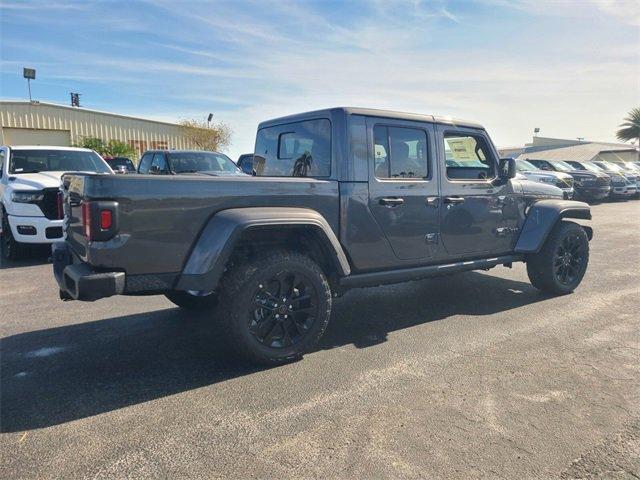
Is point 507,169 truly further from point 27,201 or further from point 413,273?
point 27,201

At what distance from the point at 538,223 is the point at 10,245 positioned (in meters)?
7.60

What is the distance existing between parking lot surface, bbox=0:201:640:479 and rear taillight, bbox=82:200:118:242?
106 cm

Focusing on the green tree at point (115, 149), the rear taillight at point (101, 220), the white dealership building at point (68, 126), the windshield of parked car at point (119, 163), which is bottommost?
the rear taillight at point (101, 220)

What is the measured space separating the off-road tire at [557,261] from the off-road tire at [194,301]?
3611mm

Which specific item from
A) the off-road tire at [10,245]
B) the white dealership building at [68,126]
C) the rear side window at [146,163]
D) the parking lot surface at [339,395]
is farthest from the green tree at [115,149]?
the parking lot surface at [339,395]

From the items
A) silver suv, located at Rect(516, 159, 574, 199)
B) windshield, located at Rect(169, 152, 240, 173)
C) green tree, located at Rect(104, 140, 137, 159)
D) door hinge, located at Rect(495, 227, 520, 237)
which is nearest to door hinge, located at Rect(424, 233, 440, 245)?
door hinge, located at Rect(495, 227, 520, 237)

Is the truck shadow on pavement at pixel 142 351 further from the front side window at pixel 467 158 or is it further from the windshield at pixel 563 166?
the windshield at pixel 563 166

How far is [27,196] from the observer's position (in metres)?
7.01

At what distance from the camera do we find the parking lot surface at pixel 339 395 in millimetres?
2396

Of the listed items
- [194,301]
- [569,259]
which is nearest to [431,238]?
[569,259]

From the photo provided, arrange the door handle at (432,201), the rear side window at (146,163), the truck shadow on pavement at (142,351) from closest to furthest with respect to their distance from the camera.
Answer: the truck shadow on pavement at (142,351) < the door handle at (432,201) < the rear side window at (146,163)

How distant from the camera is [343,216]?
12.5 feet

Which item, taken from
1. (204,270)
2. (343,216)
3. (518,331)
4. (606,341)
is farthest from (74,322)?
(606,341)

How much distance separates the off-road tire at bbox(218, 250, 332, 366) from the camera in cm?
333
